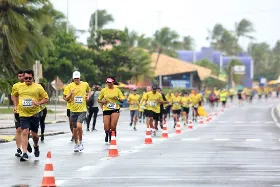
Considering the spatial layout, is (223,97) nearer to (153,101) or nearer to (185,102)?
(185,102)

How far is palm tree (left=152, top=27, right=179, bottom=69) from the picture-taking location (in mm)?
98438

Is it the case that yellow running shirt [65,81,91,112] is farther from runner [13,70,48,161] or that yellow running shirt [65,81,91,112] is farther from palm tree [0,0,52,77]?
palm tree [0,0,52,77]

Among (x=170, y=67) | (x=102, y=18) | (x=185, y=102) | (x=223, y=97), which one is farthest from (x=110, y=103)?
(x=170, y=67)

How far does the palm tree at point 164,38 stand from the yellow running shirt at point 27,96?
80567 millimetres

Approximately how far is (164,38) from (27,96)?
81.7 metres

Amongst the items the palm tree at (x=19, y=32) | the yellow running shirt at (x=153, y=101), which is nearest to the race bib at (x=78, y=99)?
the yellow running shirt at (x=153, y=101)

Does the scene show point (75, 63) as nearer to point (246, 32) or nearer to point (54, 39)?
point (54, 39)

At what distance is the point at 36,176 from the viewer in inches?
569

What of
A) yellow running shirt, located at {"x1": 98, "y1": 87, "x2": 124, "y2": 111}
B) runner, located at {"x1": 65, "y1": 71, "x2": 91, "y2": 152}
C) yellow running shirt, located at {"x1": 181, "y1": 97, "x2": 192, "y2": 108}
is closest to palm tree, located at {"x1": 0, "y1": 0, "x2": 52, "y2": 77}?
yellow running shirt, located at {"x1": 181, "y1": 97, "x2": 192, "y2": 108}

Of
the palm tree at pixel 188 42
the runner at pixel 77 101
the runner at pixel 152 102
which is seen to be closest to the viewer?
the runner at pixel 77 101

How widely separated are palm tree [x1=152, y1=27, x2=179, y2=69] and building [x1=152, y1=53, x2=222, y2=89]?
2.81 metres

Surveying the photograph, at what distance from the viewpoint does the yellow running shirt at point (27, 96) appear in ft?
58.3

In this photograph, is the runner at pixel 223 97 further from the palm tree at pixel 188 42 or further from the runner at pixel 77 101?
the palm tree at pixel 188 42

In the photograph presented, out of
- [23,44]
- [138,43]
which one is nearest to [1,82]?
[23,44]
